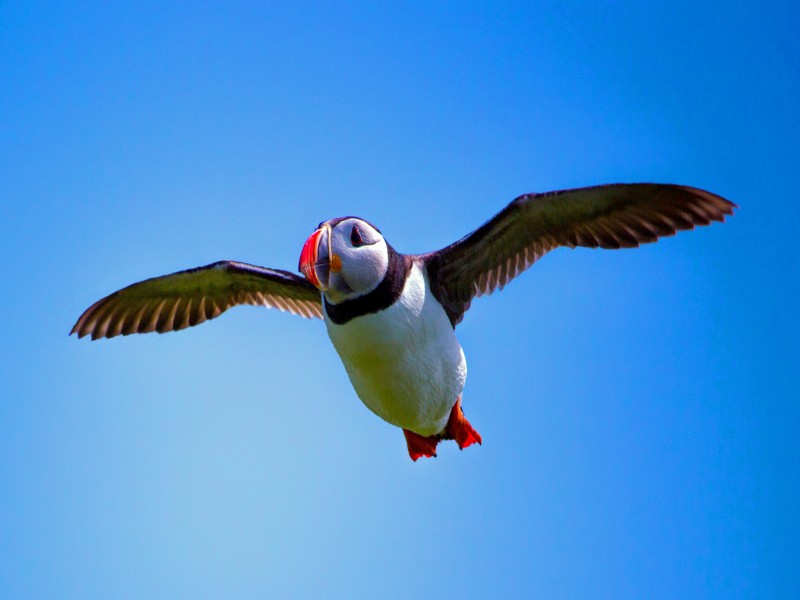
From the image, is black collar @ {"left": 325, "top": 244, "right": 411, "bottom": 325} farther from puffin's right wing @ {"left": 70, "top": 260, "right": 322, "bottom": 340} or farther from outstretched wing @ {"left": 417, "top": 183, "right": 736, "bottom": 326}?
puffin's right wing @ {"left": 70, "top": 260, "right": 322, "bottom": 340}

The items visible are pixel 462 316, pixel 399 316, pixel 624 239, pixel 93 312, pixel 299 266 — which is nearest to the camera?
pixel 299 266

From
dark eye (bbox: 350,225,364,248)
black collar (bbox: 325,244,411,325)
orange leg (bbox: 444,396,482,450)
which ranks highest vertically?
dark eye (bbox: 350,225,364,248)

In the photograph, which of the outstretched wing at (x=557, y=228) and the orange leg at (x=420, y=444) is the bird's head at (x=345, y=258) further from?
the orange leg at (x=420, y=444)

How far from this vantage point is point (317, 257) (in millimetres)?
7477

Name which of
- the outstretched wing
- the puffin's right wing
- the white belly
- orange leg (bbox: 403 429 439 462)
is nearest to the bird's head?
the white belly

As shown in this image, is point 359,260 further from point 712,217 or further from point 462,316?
point 712,217

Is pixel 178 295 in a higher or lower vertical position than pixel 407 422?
higher

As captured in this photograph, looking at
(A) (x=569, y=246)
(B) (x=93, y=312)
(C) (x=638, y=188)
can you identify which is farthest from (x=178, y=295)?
(C) (x=638, y=188)

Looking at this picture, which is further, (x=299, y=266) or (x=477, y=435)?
(x=477, y=435)

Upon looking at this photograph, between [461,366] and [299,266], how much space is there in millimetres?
2086

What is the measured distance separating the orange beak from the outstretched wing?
1.52 m

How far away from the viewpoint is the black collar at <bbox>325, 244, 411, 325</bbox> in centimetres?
786

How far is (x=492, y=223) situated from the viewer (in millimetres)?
8625

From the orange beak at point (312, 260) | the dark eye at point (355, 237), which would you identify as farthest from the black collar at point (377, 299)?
the orange beak at point (312, 260)
